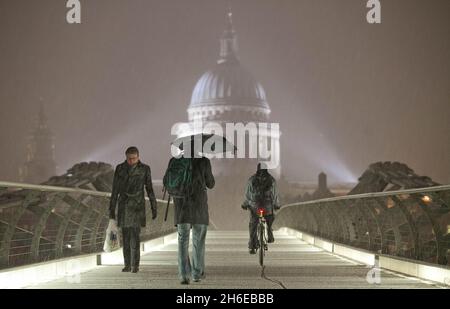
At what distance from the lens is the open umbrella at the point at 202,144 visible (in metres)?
13.6

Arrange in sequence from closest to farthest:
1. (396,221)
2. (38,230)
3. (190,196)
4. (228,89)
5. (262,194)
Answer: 1. (38,230)
2. (190,196)
3. (396,221)
4. (262,194)
5. (228,89)

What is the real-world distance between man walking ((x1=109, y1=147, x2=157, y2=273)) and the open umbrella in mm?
679

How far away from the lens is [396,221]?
631 inches

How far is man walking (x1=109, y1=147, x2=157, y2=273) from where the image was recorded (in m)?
14.6

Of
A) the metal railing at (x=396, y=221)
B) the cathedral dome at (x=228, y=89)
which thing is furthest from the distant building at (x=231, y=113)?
the metal railing at (x=396, y=221)

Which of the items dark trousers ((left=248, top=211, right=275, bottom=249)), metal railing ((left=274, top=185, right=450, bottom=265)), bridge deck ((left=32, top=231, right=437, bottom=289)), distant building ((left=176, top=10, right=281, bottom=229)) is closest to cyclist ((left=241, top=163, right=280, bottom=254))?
dark trousers ((left=248, top=211, right=275, bottom=249))

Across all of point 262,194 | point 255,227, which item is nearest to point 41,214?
point 262,194

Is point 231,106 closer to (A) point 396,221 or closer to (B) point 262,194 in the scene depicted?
(B) point 262,194

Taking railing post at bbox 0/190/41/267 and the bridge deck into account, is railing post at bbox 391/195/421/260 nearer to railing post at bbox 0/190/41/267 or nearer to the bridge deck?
the bridge deck

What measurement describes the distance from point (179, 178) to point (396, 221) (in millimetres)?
4183

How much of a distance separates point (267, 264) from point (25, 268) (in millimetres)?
5960
